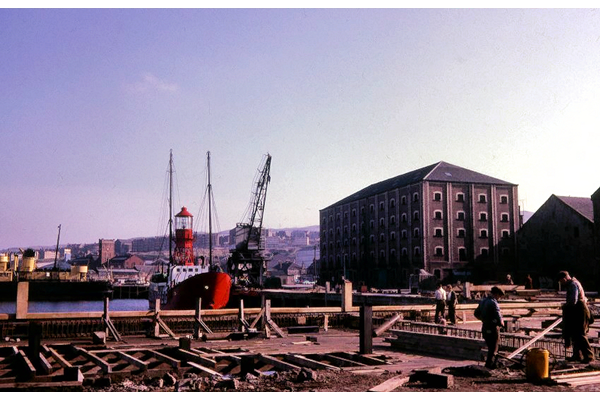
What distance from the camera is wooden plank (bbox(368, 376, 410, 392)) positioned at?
31.9 ft

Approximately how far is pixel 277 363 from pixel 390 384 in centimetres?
395

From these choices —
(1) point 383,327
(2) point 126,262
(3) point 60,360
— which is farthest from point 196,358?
(2) point 126,262

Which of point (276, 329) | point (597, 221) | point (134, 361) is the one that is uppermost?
point (597, 221)

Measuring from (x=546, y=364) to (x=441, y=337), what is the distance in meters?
5.06

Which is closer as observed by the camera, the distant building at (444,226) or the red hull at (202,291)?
the red hull at (202,291)

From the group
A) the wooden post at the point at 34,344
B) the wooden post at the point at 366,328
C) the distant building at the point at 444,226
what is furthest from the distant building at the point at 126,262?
the wooden post at the point at 366,328

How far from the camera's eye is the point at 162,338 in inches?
839

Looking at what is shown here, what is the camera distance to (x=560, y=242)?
2532 inches

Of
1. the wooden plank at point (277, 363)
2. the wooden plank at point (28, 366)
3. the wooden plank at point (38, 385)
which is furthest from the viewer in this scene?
the wooden plank at point (277, 363)

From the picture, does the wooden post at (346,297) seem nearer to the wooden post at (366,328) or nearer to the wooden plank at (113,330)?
the wooden plank at (113,330)

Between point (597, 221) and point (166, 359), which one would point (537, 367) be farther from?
point (597, 221)

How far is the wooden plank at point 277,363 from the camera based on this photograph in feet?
42.4

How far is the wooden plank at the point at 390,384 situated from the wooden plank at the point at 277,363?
2619 mm
